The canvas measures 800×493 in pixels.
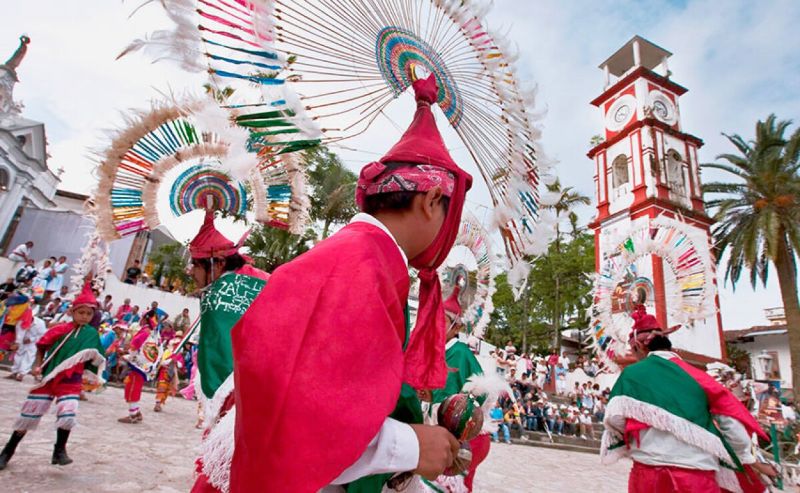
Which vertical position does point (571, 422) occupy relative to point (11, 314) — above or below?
below

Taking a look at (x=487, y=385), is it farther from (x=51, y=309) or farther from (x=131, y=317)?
(x=51, y=309)

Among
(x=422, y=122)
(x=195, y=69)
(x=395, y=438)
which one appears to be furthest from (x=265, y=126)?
(x=395, y=438)

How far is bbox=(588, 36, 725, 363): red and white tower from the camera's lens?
22.2 m

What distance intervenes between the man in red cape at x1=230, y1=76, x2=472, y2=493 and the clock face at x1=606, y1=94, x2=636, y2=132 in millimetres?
28092

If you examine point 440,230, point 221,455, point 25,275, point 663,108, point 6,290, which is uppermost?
point 663,108

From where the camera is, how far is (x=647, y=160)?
76.8 ft

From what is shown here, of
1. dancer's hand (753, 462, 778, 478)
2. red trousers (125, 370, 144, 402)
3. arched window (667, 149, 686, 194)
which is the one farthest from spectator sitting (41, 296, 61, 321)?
arched window (667, 149, 686, 194)

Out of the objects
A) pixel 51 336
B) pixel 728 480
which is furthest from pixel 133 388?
pixel 728 480

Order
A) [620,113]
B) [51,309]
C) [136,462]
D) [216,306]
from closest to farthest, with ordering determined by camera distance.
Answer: [216,306]
[136,462]
[51,309]
[620,113]

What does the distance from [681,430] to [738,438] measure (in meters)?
0.50

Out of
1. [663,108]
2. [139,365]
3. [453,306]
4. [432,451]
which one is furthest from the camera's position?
[663,108]

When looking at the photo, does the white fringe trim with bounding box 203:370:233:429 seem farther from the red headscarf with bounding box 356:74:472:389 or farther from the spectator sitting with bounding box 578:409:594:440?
the spectator sitting with bounding box 578:409:594:440

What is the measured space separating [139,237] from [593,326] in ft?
81.5

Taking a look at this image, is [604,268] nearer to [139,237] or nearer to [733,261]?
[733,261]
